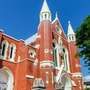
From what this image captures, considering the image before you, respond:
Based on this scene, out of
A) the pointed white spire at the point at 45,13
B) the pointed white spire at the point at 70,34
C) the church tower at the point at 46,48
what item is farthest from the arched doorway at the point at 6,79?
the pointed white spire at the point at 70,34

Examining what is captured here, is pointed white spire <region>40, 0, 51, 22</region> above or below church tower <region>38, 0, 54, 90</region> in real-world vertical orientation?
above

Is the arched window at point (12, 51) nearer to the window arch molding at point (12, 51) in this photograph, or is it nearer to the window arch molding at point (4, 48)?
the window arch molding at point (12, 51)

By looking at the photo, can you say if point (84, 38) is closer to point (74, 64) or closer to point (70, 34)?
point (74, 64)

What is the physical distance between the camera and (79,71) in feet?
113

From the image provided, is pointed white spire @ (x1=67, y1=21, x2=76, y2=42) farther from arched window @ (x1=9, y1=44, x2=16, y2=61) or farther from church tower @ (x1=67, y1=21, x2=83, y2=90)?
arched window @ (x1=9, y1=44, x2=16, y2=61)

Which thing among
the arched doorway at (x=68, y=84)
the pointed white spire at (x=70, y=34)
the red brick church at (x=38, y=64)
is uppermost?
the pointed white spire at (x=70, y=34)

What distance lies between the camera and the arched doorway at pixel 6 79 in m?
24.4

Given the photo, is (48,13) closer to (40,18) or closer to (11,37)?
(40,18)

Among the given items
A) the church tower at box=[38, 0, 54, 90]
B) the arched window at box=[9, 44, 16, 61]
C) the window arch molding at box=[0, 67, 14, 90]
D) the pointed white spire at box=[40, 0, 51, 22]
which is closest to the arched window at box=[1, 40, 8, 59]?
the arched window at box=[9, 44, 16, 61]

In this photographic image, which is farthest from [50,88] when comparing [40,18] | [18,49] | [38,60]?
[40,18]

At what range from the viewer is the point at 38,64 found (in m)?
27.4

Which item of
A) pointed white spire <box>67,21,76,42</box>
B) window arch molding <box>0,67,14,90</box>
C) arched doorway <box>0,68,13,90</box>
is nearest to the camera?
arched doorway <box>0,68,13,90</box>

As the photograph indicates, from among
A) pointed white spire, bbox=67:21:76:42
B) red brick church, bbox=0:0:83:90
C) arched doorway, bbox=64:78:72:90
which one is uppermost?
pointed white spire, bbox=67:21:76:42

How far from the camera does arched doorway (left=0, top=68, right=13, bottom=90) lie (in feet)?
80.1
